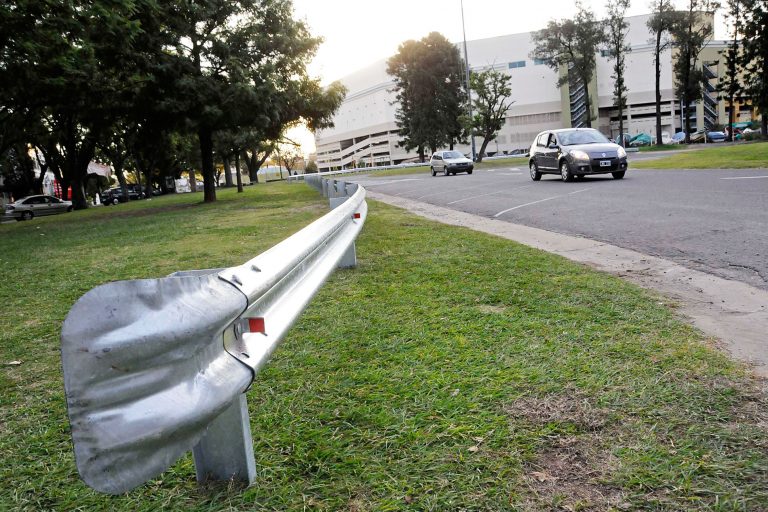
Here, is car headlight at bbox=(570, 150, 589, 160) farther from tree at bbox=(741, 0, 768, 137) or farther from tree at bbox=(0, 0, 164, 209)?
tree at bbox=(741, 0, 768, 137)

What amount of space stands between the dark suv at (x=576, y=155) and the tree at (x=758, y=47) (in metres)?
40.3

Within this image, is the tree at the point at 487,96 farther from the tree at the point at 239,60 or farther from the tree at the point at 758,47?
the tree at the point at 239,60

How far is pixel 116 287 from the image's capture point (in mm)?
1335

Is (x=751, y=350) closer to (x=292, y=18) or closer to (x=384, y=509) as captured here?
(x=384, y=509)

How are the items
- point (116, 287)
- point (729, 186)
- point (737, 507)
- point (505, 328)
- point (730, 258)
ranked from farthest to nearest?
point (729, 186) < point (730, 258) < point (505, 328) < point (737, 507) < point (116, 287)

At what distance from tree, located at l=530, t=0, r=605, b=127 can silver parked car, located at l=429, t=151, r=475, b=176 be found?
28768mm

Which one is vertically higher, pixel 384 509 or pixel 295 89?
pixel 295 89

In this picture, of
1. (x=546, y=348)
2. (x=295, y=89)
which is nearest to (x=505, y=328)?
(x=546, y=348)

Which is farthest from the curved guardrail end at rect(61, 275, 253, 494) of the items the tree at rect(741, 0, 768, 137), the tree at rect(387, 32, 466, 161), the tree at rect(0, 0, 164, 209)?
the tree at rect(387, 32, 466, 161)

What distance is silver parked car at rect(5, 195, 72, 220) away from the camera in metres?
39.5

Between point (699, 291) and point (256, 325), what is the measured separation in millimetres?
3962

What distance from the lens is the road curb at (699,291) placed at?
11.6 ft

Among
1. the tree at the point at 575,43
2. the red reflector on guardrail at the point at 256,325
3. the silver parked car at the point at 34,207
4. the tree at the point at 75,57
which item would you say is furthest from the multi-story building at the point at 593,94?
the red reflector on guardrail at the point at 256,325

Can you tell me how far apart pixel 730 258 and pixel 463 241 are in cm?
313
